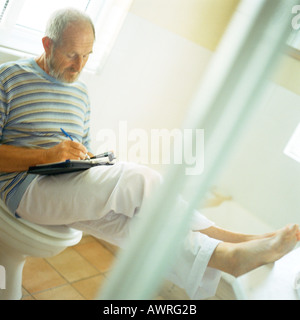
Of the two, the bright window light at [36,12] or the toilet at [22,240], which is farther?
the bright window light at [36,12]

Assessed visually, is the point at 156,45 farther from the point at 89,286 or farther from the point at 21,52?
the point at 89,286

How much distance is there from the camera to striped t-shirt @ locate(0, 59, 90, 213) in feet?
3.68

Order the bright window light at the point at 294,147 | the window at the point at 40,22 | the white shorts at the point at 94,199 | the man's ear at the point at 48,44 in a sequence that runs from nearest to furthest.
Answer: the bright window light at the point at 294,147, the white shorts at the point at 94,199, the man's ear at the point at 48,44, the window at the point at 40,22

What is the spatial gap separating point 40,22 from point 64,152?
2.61 feet

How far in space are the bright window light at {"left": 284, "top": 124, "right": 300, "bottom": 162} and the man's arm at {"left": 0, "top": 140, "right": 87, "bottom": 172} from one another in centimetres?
76

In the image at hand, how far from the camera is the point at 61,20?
1.19 m

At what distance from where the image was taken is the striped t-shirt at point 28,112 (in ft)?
3.68

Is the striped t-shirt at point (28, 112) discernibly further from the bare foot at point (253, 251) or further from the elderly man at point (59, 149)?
the bare foot at point (253, 251)

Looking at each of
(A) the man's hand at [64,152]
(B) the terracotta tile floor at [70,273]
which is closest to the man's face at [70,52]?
(A) the man's hand at [64,152]

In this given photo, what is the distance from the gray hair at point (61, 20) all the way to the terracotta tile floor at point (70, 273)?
751mm

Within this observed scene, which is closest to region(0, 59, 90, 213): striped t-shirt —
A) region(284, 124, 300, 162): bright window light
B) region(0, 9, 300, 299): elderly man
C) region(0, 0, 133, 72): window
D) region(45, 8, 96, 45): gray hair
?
region(0, 9, 300, 299): elderly man

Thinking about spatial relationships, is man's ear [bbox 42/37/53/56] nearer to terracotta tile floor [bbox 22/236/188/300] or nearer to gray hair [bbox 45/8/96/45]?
gray hair [bbox 45/8/96/45]
